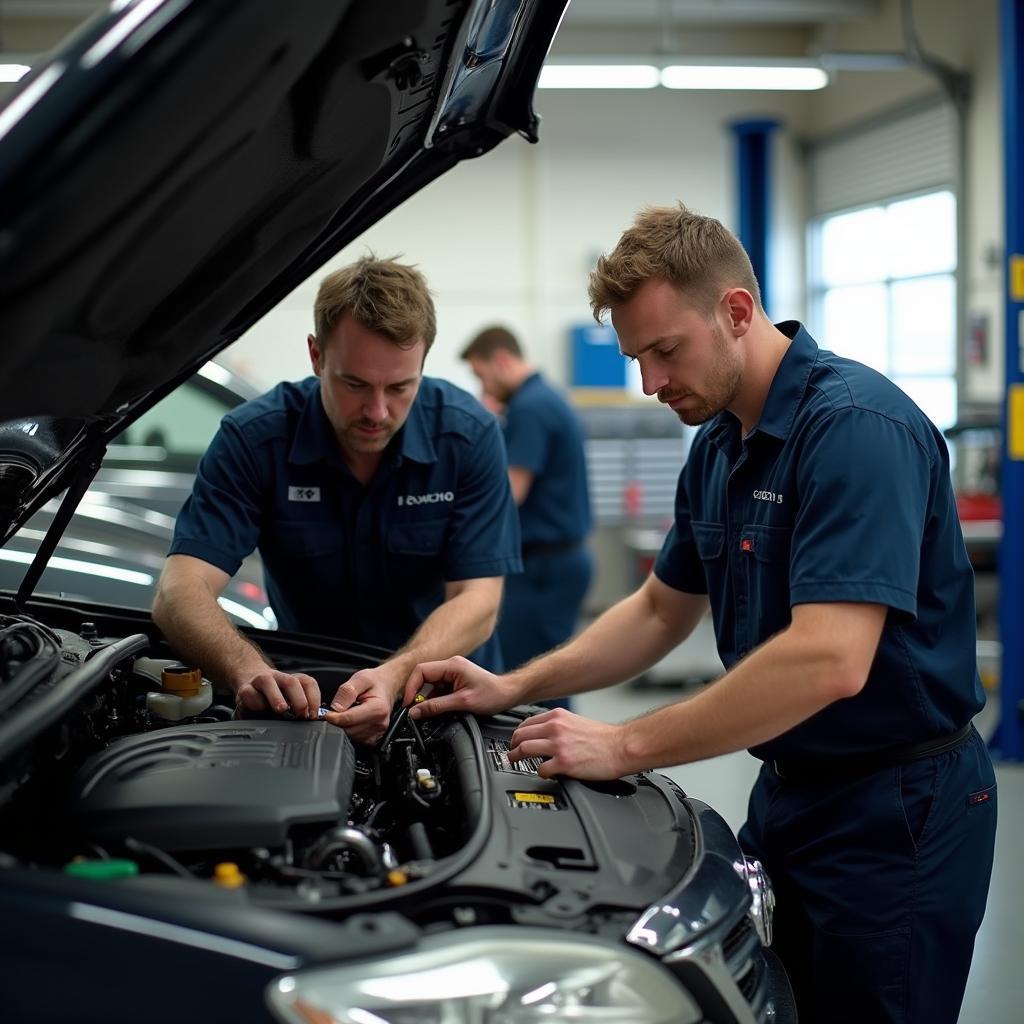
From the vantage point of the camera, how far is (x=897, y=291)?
326 inches

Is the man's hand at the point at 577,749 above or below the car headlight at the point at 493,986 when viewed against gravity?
above

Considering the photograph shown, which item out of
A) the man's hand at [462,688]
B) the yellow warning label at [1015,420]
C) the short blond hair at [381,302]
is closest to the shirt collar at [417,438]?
the short blond hair at [381,302]

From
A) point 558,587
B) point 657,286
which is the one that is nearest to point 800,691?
point 657,286

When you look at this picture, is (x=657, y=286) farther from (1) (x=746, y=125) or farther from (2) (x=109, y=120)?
(1) (x=746, y=125)

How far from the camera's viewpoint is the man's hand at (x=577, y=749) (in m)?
1.64

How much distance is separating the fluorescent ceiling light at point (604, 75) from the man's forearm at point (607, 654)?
5.23m

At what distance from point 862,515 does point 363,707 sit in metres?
0.77

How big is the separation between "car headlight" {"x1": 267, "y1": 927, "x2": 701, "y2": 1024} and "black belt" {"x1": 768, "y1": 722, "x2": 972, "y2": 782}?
606 mm

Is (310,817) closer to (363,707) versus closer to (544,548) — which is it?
(363,707)

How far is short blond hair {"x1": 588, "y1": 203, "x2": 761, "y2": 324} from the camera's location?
1.68m

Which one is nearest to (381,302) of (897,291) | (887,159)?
(897,291)

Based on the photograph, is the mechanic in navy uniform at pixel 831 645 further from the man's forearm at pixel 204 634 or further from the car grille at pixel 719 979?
the man's forearm at pixel 204 634

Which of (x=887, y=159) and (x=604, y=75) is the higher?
(x=604, y=75)

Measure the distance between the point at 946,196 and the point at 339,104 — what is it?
6.96 m
